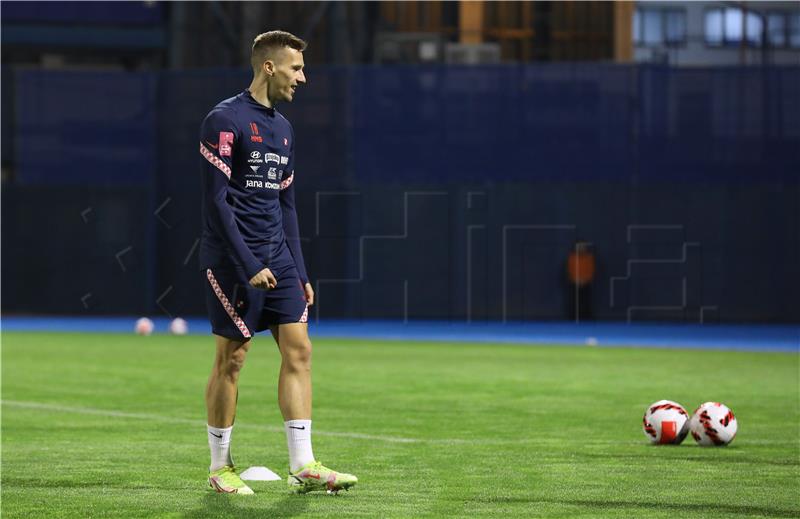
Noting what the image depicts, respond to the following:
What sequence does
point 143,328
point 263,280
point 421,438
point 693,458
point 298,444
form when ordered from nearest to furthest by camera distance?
point 263,280
point 298,444
point 693,458
point 421,438
point 143,328

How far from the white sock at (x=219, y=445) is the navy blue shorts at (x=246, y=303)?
1.75ft

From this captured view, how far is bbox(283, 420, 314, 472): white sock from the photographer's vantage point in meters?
8.14

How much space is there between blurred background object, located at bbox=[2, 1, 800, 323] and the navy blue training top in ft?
80.3

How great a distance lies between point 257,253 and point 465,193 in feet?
82.2

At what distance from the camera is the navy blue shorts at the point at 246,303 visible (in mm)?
8180

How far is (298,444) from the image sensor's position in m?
8.13

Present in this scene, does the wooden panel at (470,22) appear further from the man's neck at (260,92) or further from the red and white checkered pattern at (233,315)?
the red and white checkered pattern at (233,315)

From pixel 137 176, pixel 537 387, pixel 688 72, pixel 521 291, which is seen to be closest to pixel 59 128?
pixel 137 176

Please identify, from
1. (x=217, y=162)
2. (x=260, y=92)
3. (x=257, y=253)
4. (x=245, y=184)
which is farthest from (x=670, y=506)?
(x=260, y=92)

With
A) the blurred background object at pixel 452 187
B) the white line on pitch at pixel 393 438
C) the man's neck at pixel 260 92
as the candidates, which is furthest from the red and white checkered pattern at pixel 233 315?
the blurred background object at pixel 452 187

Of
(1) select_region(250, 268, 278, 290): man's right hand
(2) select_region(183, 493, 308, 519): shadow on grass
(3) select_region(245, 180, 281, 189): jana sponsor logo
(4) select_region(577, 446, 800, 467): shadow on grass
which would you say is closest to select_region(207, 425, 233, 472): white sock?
(2) select_region(183, 493, 308, 519): shadow on grass

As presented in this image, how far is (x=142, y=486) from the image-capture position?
8.85m

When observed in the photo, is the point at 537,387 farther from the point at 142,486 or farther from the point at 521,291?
the point at 521,291

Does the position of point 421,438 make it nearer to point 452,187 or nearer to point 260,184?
point 260,184
